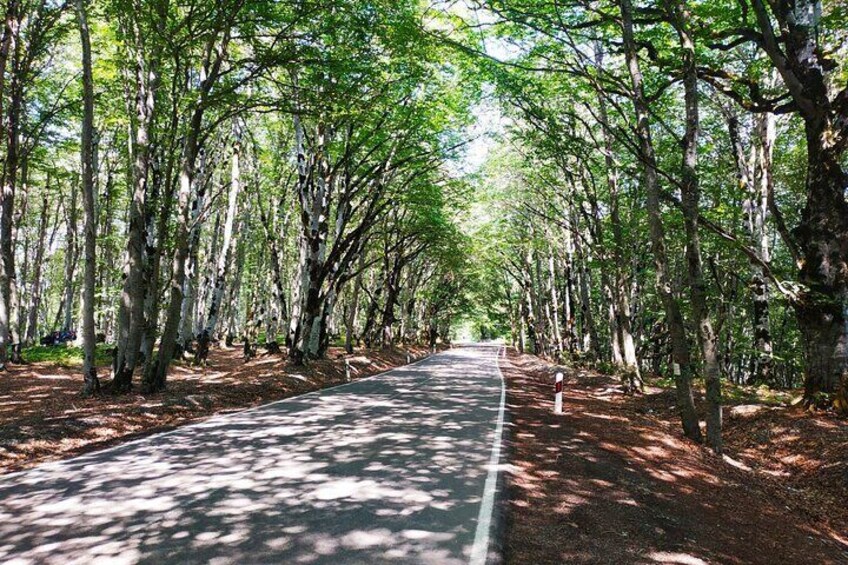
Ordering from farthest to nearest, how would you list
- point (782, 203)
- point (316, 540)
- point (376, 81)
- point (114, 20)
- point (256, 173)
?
point (782, 203) < point (256, 173) < point (376, 81) < point (114, 20) < point (316, 540)

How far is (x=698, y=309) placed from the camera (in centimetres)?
963

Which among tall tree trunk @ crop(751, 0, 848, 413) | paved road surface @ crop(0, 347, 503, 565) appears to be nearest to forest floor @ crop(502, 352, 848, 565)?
paved road surface @ crop(0, 347, 503, 565)

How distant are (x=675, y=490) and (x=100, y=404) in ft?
38.3

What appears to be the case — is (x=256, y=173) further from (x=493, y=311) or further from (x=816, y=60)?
(x=493, y=311)

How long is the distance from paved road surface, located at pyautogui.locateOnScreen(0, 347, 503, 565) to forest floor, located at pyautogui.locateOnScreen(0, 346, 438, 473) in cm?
110

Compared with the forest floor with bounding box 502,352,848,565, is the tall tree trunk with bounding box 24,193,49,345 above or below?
above

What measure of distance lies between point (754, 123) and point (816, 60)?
9.50 m

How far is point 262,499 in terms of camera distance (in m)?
5.59

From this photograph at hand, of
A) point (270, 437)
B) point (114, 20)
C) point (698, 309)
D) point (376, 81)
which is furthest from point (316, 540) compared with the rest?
point (114, 20)

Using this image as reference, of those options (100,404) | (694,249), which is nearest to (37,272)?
(100,404)

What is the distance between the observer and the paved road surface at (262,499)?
14.4 ft

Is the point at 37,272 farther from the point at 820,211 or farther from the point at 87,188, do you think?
the point at 820,211

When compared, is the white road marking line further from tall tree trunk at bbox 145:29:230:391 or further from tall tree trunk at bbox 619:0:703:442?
tall tree trunk at bbox 145:29:230:391

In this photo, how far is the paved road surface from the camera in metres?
4.40
